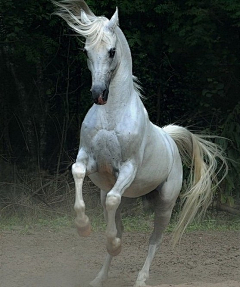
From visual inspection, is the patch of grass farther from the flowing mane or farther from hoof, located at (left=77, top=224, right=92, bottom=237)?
the flowing mane

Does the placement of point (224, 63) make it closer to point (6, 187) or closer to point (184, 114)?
point (184, 114)

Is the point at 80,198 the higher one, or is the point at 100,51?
the point at 100,51

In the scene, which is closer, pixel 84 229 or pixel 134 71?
pixel 84 229

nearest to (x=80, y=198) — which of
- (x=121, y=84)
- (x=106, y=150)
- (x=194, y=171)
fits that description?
(x=106, y=150)

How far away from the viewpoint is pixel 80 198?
5371 millimetres

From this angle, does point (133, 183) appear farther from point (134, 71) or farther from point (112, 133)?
point (134, 71)

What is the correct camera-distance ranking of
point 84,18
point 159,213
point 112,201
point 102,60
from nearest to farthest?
point 102,60 < point 112,201 < point 84,18 < point 159,213

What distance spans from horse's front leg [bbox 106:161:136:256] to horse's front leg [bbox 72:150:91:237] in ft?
0.56

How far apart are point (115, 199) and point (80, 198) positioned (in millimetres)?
259

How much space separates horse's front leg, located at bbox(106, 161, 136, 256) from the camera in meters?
5.34

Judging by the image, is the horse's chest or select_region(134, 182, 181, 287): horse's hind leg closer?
the horse's chest

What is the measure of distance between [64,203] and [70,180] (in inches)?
20.5

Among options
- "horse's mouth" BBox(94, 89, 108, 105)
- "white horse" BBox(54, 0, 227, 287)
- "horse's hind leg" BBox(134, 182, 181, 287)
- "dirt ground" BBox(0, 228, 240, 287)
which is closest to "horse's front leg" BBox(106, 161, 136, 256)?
"white horse" BBox(54, 0, 227, 287)

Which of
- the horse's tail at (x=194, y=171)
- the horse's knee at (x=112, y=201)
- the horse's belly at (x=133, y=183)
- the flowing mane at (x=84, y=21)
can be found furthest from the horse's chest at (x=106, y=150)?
the horse's tail at (x=194, y=171)
